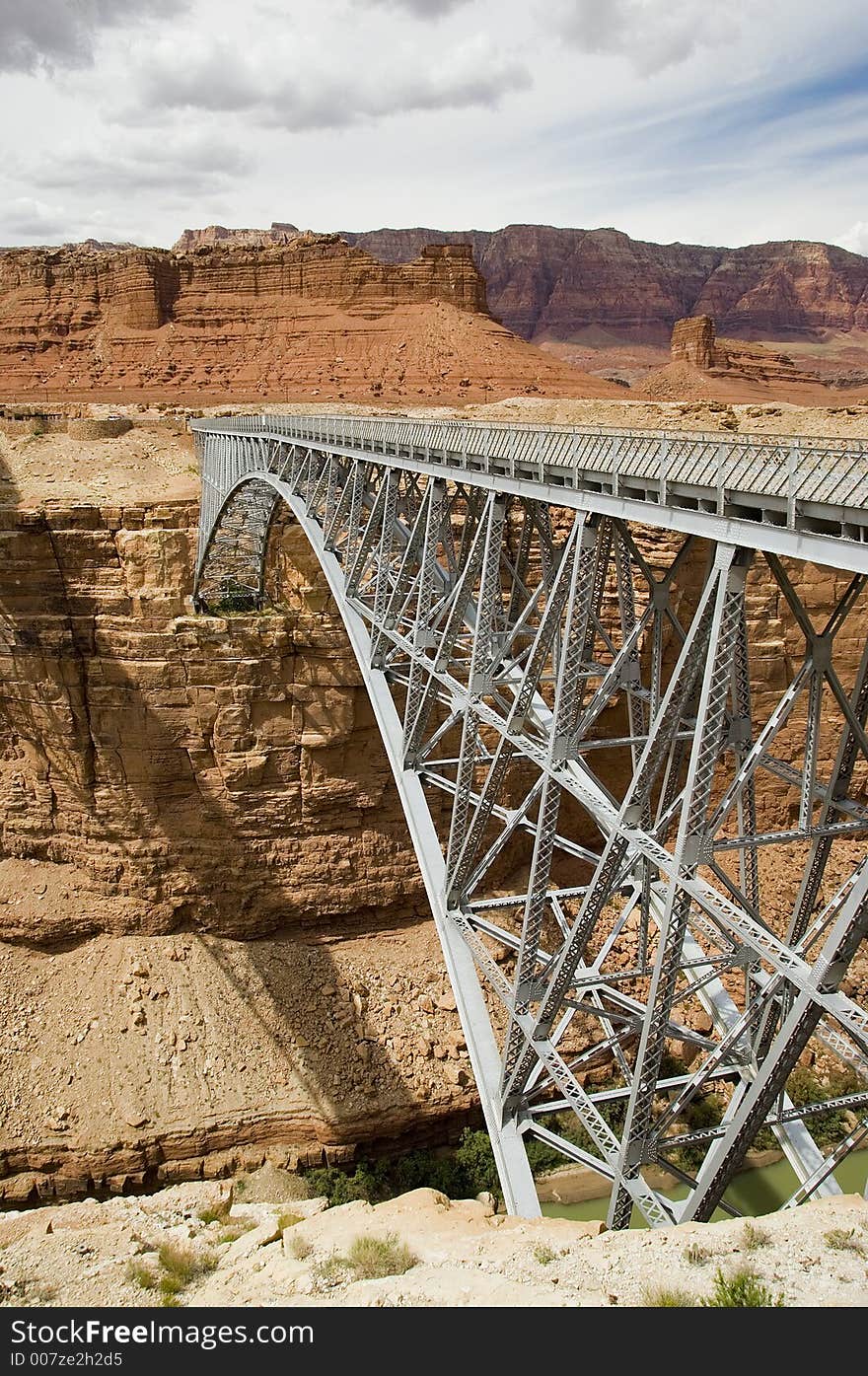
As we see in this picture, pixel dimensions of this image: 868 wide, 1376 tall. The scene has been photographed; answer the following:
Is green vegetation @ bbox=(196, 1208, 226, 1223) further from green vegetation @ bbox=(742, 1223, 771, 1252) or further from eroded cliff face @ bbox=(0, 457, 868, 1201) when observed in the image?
eroded cliff face @ bbox=(0, 457, 868, 1201)

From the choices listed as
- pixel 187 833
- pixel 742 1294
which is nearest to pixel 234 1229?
pixel 742 1294

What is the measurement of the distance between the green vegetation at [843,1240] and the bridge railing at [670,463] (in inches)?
184

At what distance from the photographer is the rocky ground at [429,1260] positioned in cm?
580

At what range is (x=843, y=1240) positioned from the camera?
587 centimetres

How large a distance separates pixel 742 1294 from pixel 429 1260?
8.99 feet

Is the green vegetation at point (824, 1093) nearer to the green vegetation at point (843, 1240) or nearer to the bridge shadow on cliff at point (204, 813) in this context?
the bridge shadow on cliff at point (204, 813)

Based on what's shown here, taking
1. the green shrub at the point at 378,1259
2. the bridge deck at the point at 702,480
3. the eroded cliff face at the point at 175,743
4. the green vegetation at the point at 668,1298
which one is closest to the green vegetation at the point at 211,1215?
the green shrub at the point at 378,1259

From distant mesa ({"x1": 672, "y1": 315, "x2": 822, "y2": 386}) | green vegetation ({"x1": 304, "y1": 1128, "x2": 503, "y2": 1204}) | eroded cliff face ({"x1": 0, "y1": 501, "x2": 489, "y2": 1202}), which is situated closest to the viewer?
green vegetation ({"x1": 304, "y1": 1128, "x2": 503, "y2": 1204})

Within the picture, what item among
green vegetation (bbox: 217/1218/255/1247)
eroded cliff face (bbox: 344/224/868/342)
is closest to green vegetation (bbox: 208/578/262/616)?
green vegetation (bbox: 217/1218/255/1247)

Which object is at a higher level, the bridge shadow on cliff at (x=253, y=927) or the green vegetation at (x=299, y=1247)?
the green vegetation at (x=299, y=1247)

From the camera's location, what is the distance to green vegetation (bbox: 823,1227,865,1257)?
579 cm

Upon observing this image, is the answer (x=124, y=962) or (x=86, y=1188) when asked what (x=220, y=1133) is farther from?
(x=124, y=962)

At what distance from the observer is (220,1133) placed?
2045 centimetres
